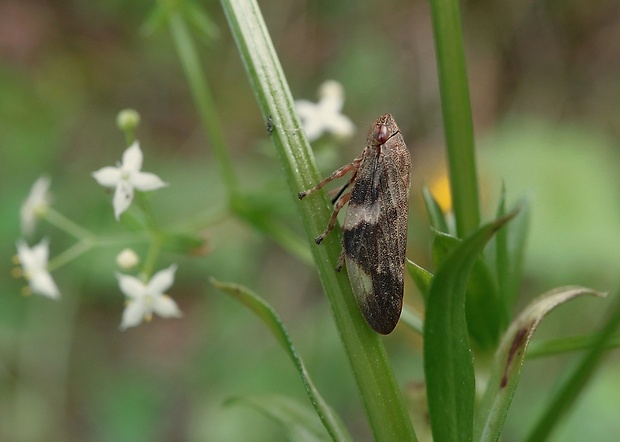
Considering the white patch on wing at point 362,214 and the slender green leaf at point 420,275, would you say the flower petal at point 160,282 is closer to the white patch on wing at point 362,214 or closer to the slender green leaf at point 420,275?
the white patch on wing at point 362,214

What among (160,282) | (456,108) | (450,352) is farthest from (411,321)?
(160,282)

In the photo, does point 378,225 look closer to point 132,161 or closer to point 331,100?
point 132,161

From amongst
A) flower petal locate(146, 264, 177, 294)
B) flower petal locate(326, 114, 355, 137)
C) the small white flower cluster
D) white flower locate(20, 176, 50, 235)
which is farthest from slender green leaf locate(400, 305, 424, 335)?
white flower locate(20, 176, 50, 235)

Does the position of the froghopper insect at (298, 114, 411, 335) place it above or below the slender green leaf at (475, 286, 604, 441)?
above

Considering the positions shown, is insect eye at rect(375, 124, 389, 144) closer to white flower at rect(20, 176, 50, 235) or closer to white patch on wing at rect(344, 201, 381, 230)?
white patch on wing at rect(344, 201, 381, 230)

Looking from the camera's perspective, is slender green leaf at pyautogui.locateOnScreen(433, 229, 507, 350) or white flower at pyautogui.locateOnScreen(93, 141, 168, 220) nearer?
slender green leaf at pyautogui.locateOnScreen(433, 229, 507, 350)
